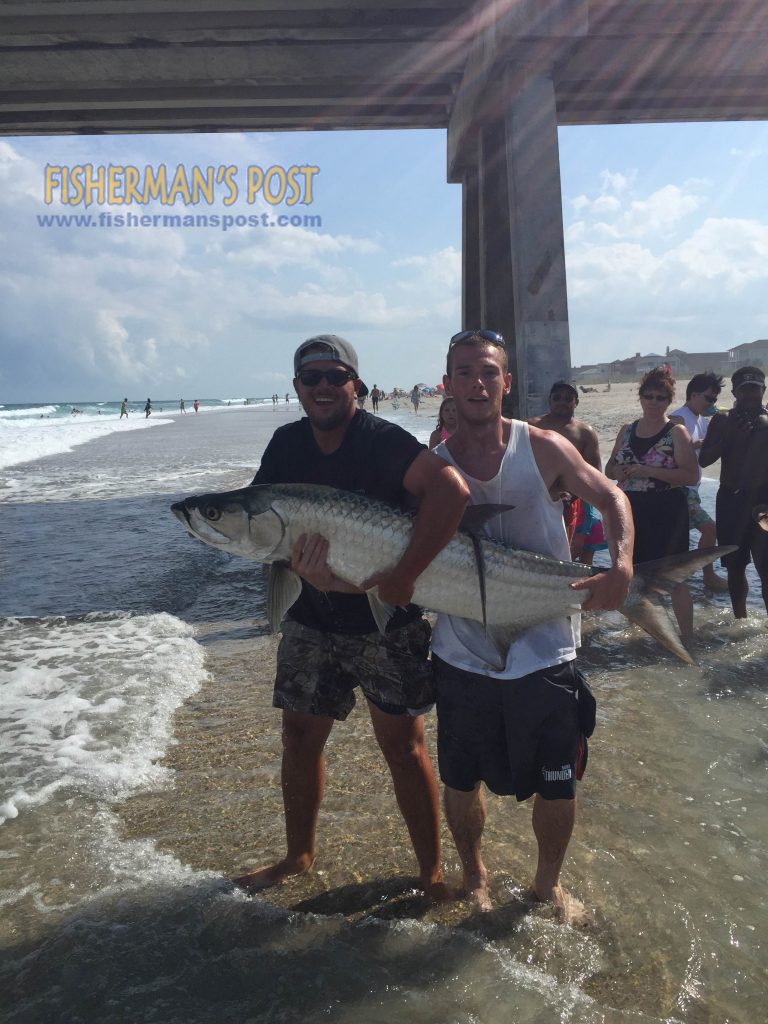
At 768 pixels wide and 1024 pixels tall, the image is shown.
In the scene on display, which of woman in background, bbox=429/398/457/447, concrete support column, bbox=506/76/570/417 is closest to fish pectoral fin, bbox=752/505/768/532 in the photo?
woman in background, bbox=429/398/457/447

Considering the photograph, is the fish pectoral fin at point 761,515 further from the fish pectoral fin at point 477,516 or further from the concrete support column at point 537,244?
the concrete support column at point 537,244

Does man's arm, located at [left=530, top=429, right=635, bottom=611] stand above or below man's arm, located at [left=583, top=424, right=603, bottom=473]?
below

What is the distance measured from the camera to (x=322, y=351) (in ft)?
9.12

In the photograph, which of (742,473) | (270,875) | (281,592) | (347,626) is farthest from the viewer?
(742,473)

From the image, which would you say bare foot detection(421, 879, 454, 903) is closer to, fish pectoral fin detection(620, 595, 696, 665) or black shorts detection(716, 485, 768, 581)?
fish pectoral fin detection(620, 595, 696, 665)

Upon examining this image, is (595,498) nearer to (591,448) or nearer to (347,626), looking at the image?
(347,626)

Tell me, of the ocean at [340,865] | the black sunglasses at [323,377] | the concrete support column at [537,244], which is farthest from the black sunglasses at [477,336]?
the concrete support column at [537,244]

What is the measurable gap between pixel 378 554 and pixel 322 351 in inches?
34.7

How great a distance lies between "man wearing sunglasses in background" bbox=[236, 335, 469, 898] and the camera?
2.70m

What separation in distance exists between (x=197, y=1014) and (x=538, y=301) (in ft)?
35.3

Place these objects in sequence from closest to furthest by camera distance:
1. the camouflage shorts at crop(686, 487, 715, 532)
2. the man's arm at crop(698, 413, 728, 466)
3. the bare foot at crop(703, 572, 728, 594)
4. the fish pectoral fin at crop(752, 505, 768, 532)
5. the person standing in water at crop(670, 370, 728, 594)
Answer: the fish pectoral fin at crop(752, 505, 768, 532) < the man's arm at crop(698, 413, 728, 466) < the camouflage shorts at crop(686, 487, 715, 532) < the person standing in water at crop(670, 370, 728, 594) < the bare foot at crop(703, 572, 728, 594)

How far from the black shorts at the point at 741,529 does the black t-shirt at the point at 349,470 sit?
4754mm

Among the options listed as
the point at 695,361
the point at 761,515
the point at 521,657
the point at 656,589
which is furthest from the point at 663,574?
the point at 695,361

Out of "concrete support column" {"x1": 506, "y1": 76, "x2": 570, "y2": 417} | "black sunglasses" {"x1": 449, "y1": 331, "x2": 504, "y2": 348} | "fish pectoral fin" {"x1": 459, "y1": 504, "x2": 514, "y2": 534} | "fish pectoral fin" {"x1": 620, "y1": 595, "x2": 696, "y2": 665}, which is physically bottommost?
"fish pectoral fin" {"x1": 620, "y1": 595, "x2": 696, "y2": 665}
